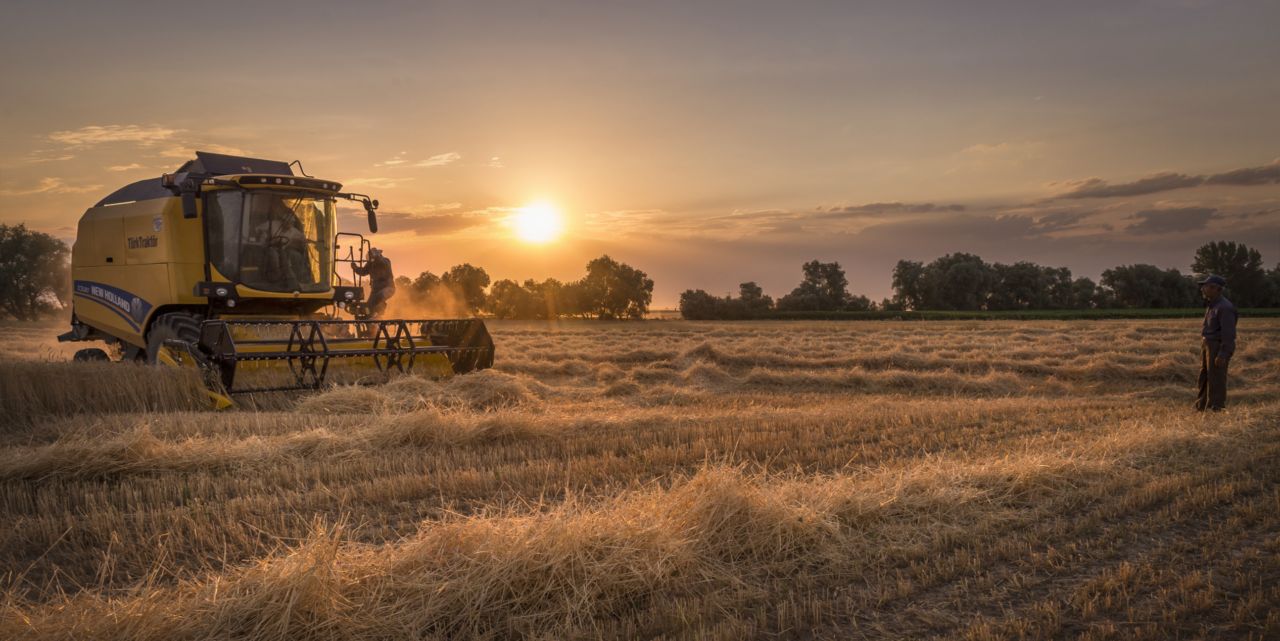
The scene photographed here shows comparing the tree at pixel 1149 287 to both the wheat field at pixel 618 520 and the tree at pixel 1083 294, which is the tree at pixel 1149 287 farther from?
the wheat field at pixel 618 520

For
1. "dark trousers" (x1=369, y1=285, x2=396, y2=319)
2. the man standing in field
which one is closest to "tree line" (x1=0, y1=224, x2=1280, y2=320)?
"dark trousers" (x1=369, y1=285, x2=396, y2=319)

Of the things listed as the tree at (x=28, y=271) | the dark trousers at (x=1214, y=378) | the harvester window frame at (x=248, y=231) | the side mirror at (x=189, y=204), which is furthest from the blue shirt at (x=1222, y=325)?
the tree at (x=28, y=271)

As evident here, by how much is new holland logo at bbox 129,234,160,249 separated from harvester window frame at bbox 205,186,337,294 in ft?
3.01

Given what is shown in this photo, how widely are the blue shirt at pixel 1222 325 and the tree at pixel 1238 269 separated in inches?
2156

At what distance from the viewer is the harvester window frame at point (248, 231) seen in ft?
40.0

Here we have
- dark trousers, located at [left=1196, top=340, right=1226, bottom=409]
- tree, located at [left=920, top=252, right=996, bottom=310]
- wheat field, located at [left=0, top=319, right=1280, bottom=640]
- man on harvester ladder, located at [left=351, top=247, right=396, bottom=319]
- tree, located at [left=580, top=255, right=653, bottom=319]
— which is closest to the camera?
wheat field, located at [left=0, top=319, right=1280, bottom=640]

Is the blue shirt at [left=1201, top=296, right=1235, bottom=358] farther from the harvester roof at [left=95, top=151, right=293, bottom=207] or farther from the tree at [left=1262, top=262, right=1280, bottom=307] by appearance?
the tree at [left=1262, top=262, right=1280, bottom=307]

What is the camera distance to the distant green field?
48.2 meters

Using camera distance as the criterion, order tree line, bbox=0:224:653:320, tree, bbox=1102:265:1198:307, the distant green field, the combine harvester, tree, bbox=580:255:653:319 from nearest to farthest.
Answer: the combine harvester < tree line, bbox=0:224:653:320 < the distant green field < tree, bbox=580:255:653:319 < tree, bbox=1102:265:1198:307

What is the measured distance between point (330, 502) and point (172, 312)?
8.35 m

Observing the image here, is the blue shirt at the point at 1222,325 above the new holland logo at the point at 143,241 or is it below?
below

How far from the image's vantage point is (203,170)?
42.1 feet

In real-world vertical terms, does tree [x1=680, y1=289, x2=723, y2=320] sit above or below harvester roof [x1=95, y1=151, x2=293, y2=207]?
below

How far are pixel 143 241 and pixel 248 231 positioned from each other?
5.68 feet
